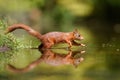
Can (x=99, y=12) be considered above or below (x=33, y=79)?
above

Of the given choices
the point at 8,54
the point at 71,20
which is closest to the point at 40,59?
the point at 8,54

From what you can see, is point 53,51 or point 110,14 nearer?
point 53,51

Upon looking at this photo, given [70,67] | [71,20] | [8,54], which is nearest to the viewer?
[70,67]

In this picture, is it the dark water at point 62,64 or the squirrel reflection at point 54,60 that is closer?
the dark water at point 62,64

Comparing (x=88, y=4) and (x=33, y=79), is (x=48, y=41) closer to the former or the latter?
(x=33, y=79)

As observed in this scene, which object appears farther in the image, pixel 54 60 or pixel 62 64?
pixel 54 60

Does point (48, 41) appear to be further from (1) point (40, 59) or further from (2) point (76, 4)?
(2) point (76, 4)

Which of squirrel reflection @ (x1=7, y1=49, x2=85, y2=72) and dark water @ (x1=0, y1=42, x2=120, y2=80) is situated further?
squirrel reflection @ (x1=7, y1=49, x2=85, y2=72)

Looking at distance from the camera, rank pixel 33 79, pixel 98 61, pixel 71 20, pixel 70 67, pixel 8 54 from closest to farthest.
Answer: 1. pixel 33 79
2. pixel 70 67
3. pixel 98 61
4. pixel 8 54
5. pixel 71 20
